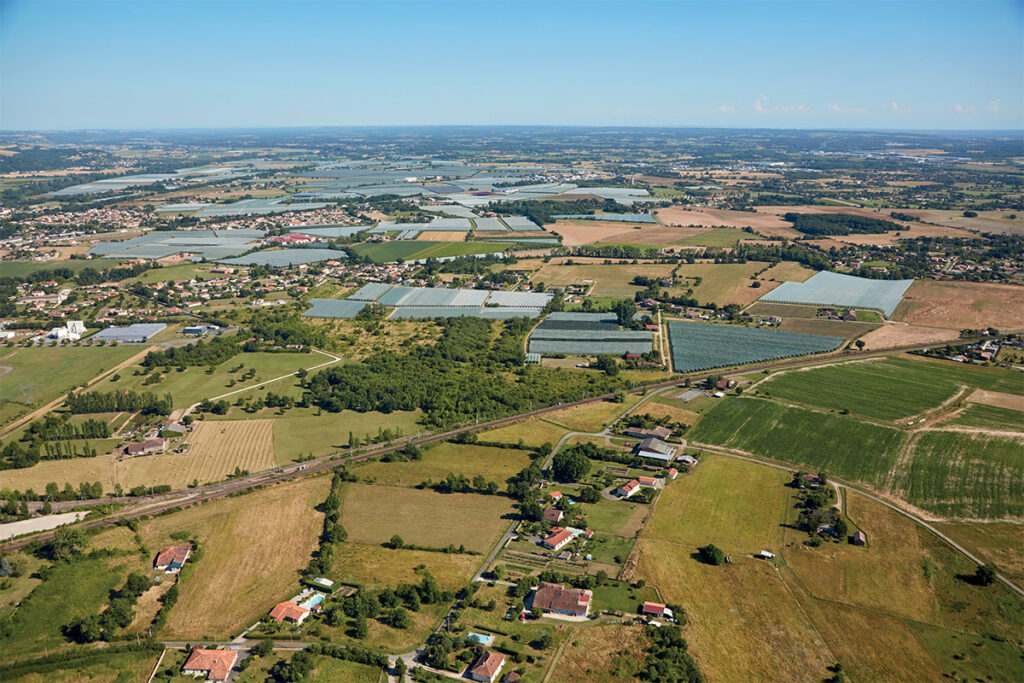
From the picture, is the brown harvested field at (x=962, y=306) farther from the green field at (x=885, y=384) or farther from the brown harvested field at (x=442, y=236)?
the brown harvested field at (x=442, y=236)

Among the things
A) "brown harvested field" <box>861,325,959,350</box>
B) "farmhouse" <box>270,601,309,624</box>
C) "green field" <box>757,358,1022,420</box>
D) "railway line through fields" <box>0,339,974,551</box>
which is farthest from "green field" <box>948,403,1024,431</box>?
"farmhouse" <box>270,601,309,624</box>

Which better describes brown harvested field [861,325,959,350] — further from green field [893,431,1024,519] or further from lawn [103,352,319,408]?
lawn [103,352,319,408]

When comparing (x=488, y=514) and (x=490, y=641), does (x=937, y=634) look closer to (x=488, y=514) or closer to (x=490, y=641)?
(x=490, y=641)

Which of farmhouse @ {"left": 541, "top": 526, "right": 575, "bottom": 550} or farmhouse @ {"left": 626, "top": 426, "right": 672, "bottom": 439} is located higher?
farmhouse @ {"left": 626, "top": 426, "right": 672, "bottom": 439}

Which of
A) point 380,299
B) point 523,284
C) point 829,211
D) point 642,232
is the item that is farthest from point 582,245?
point 829,211

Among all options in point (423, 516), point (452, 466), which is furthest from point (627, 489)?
point (423, 516)

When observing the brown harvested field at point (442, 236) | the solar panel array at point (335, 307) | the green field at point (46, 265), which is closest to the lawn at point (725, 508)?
the solar panel array at point (335, 307)
